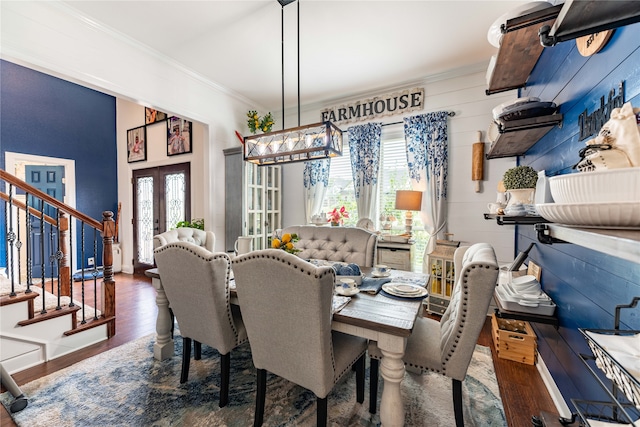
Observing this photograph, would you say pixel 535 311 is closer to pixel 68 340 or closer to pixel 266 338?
pixel 266 338

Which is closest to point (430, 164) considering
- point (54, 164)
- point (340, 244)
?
point (340, 244)

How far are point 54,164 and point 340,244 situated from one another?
18.4 feet

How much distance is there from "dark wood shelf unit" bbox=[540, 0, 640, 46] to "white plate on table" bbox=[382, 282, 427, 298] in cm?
136

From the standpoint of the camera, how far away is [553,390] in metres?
1.79

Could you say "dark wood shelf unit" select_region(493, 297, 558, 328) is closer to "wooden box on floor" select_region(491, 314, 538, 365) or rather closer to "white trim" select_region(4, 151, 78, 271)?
"wooden box on floor" select_region(491, 314, 538, 365)

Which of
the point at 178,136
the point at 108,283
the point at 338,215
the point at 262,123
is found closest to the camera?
the point at 108,283

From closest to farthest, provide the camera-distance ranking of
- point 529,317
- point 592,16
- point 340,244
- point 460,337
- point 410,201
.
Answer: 1. point 592,16
2. point 460,337
3. point 529,317
4. point 340,244
5. point 410,201

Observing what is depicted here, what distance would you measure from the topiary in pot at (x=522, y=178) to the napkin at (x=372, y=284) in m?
1.04

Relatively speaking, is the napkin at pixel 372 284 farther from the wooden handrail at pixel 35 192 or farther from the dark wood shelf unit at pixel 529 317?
the wooden handrail at pixel 35 192

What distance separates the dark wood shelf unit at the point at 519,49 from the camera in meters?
1.39

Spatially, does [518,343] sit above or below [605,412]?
below

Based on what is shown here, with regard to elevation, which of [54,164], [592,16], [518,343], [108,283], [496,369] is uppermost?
[54,164]

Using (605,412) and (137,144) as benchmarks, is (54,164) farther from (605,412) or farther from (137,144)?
(605,412)

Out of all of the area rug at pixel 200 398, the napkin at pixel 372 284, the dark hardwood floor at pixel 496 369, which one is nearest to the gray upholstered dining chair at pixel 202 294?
the area rug at pixel 200 398
